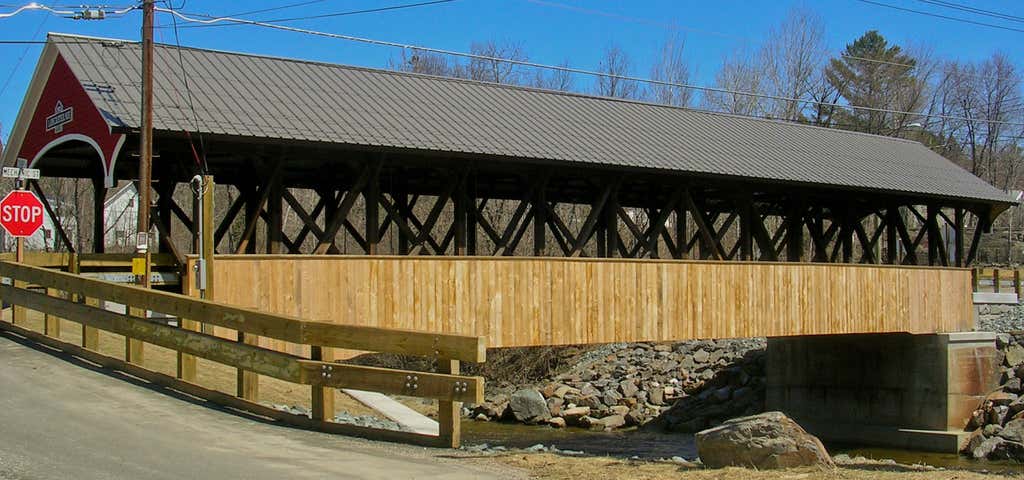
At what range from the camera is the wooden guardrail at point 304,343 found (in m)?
9.55

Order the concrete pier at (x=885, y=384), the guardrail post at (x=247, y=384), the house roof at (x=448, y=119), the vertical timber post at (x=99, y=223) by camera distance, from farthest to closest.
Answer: the concrete pier at (x=885, y=384)
the vertical timber post at (x=99, y=223)
the house roof at (x=448, y=119)
the guardrail post at (x=247, y=384)

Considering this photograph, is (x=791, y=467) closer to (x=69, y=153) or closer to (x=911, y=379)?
(x=69, y=153)

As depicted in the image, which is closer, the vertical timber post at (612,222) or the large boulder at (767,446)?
the large boulder at (767,446)

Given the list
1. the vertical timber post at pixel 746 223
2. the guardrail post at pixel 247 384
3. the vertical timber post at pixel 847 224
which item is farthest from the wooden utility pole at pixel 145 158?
the vertical timber post at pixel 847 224

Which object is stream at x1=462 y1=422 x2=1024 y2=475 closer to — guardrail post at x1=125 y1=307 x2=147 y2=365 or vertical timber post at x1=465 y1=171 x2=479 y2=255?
vertical timber post at x1=465 y1=171 x2=479 y2=255

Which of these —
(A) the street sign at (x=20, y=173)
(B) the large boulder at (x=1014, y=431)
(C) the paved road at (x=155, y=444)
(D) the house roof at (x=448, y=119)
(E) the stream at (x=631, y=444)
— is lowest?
(E) the stream at (x=631, y=444)

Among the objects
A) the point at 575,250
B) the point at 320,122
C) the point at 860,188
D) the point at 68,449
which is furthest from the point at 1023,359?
the point at 68,449

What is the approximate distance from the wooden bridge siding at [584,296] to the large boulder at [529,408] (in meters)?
9.86

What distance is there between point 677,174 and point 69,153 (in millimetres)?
11159

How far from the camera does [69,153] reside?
19000 mm

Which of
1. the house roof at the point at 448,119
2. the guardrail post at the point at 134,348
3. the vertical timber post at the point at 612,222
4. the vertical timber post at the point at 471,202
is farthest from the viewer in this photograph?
the vertical timber post at the point at 612,222

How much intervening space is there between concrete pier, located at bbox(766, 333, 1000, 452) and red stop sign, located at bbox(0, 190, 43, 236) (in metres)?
19.9

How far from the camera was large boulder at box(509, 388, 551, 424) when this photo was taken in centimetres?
3083

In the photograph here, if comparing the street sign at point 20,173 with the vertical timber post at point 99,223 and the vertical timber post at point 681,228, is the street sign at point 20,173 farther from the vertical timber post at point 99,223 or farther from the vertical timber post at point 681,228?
the vertical timber post at point 681,228
